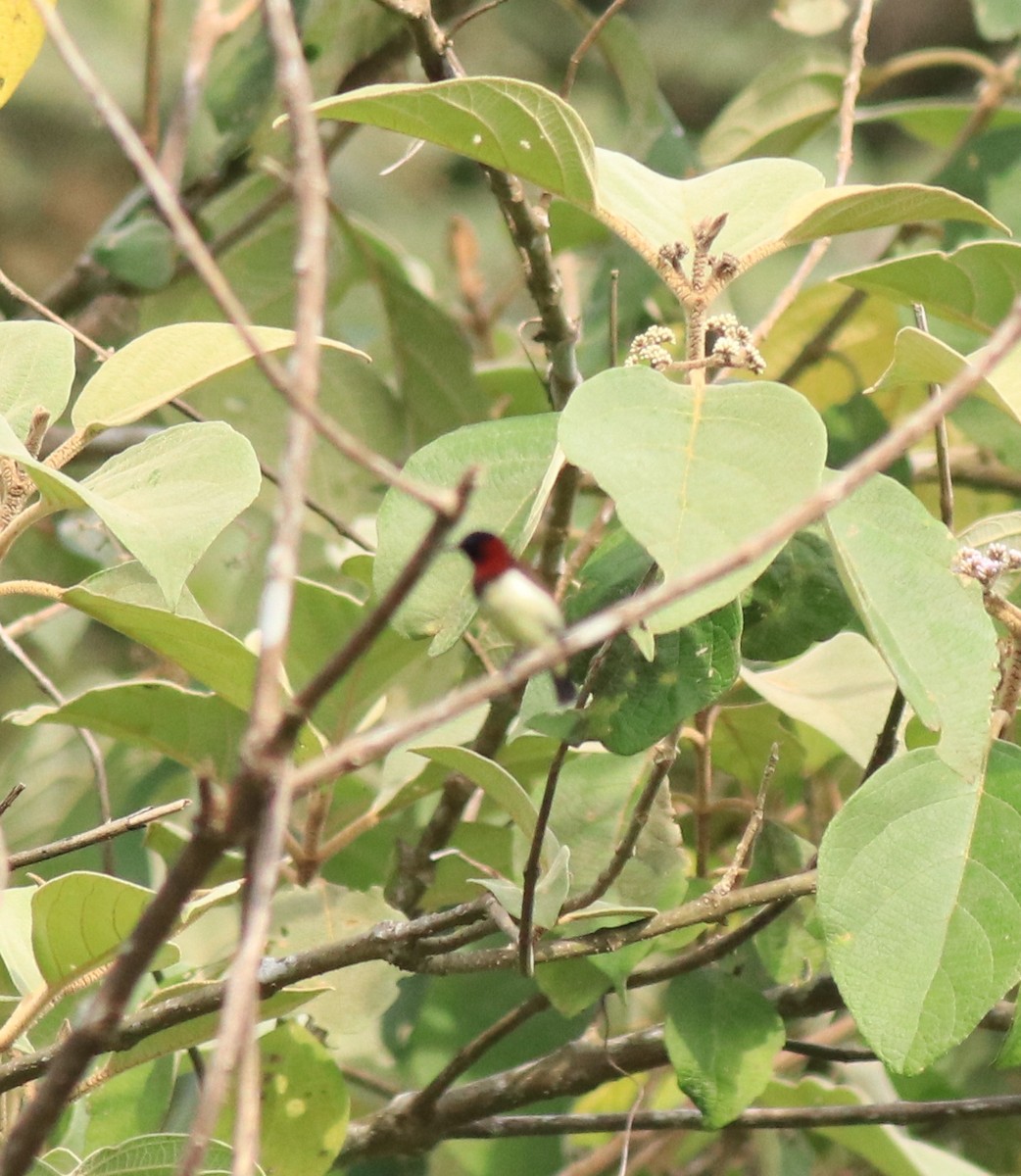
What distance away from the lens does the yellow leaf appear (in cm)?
94

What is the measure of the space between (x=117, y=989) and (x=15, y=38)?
0.75 m

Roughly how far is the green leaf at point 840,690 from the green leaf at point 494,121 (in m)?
0.37

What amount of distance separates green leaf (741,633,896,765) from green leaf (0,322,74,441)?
1.51 ft

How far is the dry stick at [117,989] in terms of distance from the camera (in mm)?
388

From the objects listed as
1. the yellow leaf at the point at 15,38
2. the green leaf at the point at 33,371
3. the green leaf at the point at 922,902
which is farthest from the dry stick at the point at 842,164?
the yellow leaf at the point at 15,38

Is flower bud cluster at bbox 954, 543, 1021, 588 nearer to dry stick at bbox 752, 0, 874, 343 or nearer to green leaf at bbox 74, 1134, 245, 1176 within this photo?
dry stick at bbox 752, 0, 874, 343

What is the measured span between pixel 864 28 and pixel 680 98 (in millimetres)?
3686

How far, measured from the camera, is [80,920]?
77cm

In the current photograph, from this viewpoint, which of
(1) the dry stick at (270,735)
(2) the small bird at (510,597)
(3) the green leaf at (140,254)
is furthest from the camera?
(3) the green leaf at (140,254)

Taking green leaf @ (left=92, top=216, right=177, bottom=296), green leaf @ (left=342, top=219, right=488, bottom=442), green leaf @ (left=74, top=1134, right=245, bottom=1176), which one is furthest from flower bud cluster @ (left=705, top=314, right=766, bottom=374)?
green leaf @ (left=92, top=216, right=177, bottom=296)

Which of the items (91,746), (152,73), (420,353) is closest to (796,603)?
(91,746)

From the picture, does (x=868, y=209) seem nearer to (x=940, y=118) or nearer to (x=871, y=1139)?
(x=871, y=1139)

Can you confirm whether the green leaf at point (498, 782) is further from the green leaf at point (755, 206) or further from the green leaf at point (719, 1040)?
the green leaf at point (755, 206)

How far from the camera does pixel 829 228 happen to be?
76 cm
